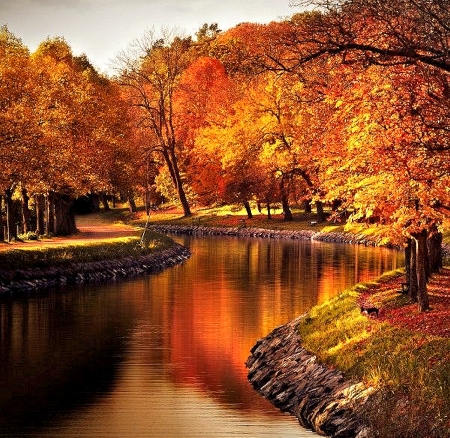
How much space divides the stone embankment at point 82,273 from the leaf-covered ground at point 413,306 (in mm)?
21858

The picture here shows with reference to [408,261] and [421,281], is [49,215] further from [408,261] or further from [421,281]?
[421,281]

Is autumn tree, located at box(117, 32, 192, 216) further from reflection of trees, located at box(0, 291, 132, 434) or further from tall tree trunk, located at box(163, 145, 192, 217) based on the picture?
reflection of trees, located at box(0, 291, 132, 434)

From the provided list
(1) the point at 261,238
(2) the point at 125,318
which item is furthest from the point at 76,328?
(1) the point at 261,238

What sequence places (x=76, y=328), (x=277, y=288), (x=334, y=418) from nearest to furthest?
A: (x=334, y=418)
(x=76, y=328)
(x=277, y=288)

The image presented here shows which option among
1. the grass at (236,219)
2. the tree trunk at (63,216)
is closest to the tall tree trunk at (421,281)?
the tree trunk at (63,216)

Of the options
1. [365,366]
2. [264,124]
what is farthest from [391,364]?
[264,124]

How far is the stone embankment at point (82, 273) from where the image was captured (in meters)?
48.7

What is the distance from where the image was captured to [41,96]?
6097cm

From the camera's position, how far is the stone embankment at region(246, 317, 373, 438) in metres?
20.1

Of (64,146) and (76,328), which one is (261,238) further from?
(76,328)

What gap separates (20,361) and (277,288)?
22837 millimetres

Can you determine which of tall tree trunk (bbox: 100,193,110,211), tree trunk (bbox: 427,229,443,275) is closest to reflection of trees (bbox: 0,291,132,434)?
tree trunk (bbox: 427,229,443,275)

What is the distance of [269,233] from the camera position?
91812 millimetres

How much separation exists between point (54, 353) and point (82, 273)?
72.8ft
